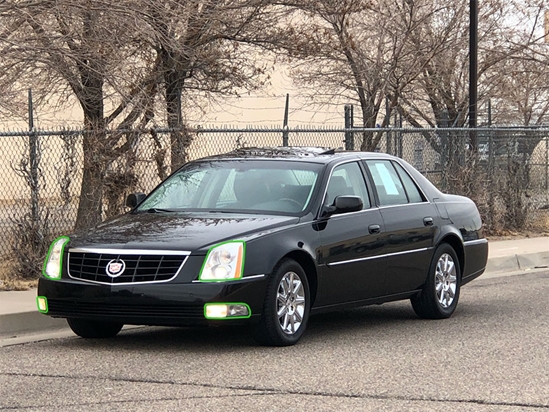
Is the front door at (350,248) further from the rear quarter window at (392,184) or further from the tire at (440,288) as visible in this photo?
the tire at (440,288)

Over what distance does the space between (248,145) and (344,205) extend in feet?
27.4

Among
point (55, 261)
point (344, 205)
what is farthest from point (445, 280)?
point (55, 261)

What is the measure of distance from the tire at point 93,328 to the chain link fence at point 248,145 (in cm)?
370

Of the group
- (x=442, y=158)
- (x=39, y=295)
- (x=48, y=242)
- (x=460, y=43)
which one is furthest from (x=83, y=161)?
(x=460, y=43)

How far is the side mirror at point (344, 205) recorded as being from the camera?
930cm

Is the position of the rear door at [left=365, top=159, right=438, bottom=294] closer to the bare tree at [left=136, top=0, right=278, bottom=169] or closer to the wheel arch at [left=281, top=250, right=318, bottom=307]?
the wheel arch at [left=281, top=250, right=318, bottom=307]

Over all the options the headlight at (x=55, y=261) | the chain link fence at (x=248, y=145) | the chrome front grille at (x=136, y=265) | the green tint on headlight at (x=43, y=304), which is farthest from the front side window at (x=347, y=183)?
the chain link fence at (x=248, y=145)

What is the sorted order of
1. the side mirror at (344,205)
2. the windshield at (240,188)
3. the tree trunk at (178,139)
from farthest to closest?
the tree trunk at (178,139)
the windshield at (240,188)
the side mirror at (344,205)

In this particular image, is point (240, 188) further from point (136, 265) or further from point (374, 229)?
point (136, 265)

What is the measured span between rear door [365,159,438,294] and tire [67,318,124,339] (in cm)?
242

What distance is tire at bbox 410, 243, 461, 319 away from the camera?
1040 cm

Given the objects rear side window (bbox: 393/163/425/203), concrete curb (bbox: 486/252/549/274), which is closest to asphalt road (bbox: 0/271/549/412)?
rear side window (bbox: 393/163/425/203)

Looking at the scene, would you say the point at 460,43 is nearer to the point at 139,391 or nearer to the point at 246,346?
the point at 246,346

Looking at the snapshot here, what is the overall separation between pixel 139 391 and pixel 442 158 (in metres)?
12.8
